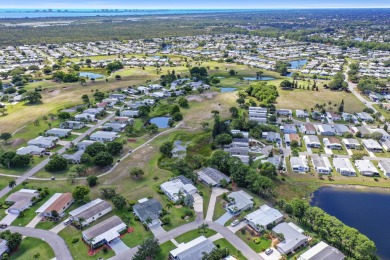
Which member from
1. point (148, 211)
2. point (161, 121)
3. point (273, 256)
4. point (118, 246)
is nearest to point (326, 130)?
point (161, 121)

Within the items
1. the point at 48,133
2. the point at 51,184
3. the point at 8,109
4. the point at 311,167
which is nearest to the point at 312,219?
the point at 311,167

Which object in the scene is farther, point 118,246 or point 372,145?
point 372,145

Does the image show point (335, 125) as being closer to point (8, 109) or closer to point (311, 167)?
point (311, 167)

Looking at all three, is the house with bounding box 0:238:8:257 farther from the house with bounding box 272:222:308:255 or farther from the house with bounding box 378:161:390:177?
the house with bounding box 378:161:390:177

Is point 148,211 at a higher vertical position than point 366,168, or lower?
higher

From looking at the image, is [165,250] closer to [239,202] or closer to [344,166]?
[239,202]

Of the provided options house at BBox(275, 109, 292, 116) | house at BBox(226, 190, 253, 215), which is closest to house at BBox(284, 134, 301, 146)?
house at BBox(275, 109, 292, 116)
